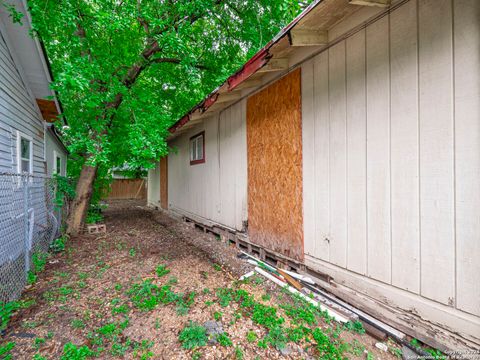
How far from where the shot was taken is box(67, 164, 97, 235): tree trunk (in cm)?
608

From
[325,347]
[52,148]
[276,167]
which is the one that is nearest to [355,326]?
→ [325,347]

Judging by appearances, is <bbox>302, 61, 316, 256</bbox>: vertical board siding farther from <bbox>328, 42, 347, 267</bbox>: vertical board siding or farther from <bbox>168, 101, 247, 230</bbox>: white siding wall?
<bbox>168, 101, 247, 230</bbox>: white siding wall

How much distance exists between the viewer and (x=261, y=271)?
346 cm

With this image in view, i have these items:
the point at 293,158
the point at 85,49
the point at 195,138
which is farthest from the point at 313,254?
the point at 85,49

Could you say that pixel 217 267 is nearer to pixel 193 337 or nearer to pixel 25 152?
pixel 193 337

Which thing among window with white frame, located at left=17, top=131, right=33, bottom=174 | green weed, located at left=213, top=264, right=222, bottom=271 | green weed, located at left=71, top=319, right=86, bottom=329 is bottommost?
green weed, located at left=71, top=319, right=86, bottom=329

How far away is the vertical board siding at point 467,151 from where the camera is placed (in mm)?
1683

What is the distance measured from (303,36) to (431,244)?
8.06 feet

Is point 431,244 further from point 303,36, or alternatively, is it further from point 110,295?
point 110,295

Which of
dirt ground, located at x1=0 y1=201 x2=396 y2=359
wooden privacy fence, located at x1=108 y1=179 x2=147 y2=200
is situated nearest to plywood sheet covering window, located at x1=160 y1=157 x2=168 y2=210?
dirt ground, located at x1=0 y1=201 x2=396 y2=359

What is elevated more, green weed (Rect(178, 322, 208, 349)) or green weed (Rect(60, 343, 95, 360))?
green weed (Rect(178, 322, 208, 349))

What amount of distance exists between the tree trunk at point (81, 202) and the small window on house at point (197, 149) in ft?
8.94

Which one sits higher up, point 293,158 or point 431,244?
point 293,158

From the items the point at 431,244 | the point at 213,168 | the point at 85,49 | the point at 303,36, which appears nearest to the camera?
the point at 431,244
